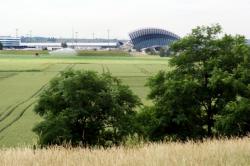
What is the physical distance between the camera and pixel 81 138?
21.6m

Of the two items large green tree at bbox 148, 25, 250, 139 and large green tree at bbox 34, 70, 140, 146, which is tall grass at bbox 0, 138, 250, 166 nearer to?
large green tree at bbox 34, 70, 140, 146

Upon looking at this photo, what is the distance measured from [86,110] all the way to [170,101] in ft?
16.1

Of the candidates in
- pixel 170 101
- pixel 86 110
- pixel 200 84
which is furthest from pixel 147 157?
pixel 200 84

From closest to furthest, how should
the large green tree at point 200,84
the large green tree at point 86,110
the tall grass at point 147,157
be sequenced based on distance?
the tall grass at point 147,157
the large green tree at point 86,110
the large green tree at point 200,84

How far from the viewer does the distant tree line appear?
71.6ft

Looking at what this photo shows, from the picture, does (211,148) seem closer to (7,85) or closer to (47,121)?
(47,121)

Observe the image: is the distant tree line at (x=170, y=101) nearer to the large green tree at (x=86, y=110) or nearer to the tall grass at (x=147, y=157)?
the large green tree at (x=86, y=110)

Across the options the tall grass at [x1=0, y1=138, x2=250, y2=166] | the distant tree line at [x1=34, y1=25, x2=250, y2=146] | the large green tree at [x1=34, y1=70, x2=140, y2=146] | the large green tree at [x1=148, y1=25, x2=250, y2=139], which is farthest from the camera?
the large green tree at [x1=148, y1=25, x2=250, y2=139]

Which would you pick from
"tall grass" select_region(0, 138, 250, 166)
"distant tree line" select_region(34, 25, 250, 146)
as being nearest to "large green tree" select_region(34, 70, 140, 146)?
"distant tree line" select_region(34, 25, 250, 146)

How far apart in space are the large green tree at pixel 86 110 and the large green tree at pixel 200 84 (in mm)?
1953

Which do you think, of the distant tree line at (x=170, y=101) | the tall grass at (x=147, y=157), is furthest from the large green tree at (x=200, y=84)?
the tall grass at (x=147, y=157)

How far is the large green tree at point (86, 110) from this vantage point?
21.2m

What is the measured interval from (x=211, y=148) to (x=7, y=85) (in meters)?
→ 55.3

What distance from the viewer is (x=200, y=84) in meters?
26.3
